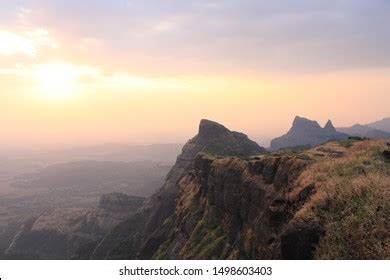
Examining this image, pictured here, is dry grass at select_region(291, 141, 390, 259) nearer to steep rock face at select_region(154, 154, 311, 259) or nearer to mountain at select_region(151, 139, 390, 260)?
mountain at select_region(151, 139, 390, 260)

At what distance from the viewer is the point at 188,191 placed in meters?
82.9

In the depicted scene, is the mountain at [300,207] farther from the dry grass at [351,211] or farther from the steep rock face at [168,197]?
the steep rock face at [168,197]

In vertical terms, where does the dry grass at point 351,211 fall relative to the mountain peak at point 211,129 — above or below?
above

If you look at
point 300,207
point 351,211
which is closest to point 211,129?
point 300,207

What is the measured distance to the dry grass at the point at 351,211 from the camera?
1745 centimetres

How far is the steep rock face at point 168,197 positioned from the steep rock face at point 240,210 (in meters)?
69.8

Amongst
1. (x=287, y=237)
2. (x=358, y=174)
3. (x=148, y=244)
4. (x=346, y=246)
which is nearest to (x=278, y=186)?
(x=358, y=174)

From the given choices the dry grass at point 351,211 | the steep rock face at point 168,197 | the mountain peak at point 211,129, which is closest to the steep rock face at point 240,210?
the dry grass at point 351,211

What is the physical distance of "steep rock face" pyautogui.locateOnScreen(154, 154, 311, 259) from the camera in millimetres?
28703

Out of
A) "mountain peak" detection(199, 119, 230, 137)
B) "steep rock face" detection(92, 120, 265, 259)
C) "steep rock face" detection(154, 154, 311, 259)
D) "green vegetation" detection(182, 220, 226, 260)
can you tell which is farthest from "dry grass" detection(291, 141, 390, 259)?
"mountain peak" detection(199, 119, 230, 137)

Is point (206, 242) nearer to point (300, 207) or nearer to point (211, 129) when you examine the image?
point (300, 207)

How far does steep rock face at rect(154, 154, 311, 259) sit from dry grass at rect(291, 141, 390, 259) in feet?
7.63

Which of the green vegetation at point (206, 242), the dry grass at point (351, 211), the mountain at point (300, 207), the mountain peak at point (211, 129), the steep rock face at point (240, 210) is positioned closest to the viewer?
the dry grass at point (351, 211)
